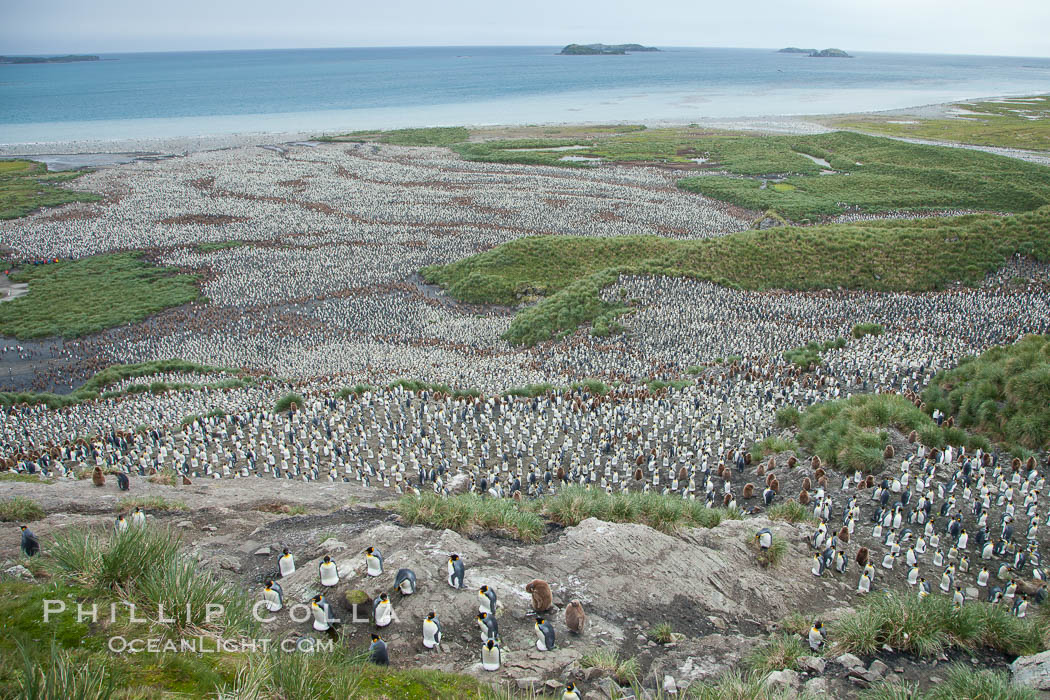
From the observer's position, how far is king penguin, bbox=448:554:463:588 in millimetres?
9062

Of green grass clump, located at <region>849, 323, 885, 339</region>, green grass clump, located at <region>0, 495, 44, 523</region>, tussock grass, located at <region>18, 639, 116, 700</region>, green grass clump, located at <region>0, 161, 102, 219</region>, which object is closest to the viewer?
tussock grass, located at <region>18, 639, 116, 700</region>

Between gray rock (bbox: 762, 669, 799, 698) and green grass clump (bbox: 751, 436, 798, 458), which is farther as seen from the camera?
green grass clump (bbox: 751, 436, 798, 458)

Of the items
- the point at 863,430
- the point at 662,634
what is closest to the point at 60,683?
the point at 662,634

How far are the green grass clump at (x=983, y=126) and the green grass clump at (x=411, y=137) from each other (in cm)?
6348

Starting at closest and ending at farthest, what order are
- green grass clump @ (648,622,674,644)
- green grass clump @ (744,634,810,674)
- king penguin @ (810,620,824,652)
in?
green grass clump @ (744,634,810,674)
king penguin @ (810,620,824,652)
green grass clump @ (648,622,674,644)

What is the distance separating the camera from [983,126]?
315 ft

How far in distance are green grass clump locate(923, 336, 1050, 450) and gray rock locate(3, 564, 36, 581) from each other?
784 inches

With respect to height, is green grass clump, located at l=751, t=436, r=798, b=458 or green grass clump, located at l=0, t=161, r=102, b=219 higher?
green grass clump, located at l=0, t=161, r=102, b=219

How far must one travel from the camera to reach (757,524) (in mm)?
12219

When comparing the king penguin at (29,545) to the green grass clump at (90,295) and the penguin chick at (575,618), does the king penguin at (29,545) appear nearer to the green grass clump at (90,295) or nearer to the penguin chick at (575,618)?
the penguin chick at (575,618)

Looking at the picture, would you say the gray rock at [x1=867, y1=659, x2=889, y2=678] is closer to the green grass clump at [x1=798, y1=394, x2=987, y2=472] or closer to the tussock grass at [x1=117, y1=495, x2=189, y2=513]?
the green grass clump at [x1=798, y1=394, x2=987, y2=472]

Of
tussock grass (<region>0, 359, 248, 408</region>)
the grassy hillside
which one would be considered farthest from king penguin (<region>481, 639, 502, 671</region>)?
the grassy hillside

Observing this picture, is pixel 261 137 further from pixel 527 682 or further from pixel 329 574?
pixel 527 682

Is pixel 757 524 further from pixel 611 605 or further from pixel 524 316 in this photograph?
pixel 524 316
